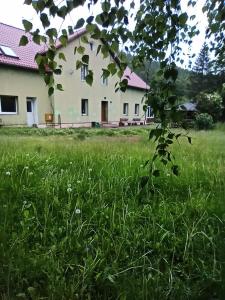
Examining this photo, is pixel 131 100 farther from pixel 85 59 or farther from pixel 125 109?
pixel 85 59

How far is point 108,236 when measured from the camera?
8.50 ft

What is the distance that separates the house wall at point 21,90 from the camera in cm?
1888

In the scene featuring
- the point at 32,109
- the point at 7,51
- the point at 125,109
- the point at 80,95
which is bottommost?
the point at 32,109

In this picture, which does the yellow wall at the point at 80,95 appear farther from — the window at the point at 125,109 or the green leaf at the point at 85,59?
the green leaf at the point at 85,59

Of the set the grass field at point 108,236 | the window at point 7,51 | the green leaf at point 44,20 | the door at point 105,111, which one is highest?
the window at point 7,51

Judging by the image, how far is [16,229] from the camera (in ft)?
8.84

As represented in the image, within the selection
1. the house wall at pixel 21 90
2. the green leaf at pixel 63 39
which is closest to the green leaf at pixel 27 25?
the green leaf at pixel 63 39

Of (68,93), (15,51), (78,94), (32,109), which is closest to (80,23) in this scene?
(32,109)

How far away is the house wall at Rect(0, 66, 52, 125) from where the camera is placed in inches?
743

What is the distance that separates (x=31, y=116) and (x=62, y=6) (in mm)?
19842

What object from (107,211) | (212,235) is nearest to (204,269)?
(212,235)

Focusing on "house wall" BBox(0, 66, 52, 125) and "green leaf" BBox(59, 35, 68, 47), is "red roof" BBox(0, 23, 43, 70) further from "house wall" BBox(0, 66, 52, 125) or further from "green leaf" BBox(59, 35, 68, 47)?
"green leaf" BBox(59, 35, 68, 47)

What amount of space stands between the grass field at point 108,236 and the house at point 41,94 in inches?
484

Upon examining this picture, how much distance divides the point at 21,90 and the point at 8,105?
1297mm
